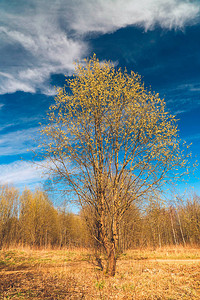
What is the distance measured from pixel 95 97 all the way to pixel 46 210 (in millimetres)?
28295

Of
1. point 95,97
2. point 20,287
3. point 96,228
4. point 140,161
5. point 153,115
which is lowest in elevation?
point 20,287

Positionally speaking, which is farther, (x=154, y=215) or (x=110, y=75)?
(x=110, y=75)

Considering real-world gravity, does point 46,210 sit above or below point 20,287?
above

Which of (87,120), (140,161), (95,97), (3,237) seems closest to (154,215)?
(140,161)

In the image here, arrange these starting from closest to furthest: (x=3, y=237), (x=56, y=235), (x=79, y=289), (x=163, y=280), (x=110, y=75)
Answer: (x=79, y=289) < (x=163, y=280) < (x=110, y=75) < (x=3, y=237) < (x=56, y=235)

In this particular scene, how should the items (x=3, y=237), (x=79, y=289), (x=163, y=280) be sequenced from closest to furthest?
(x=79, y=289) < (x=163, y=280) < (x=3, y=237)

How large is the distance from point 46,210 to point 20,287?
87.0 feet

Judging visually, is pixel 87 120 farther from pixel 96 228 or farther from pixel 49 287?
pixel 49 287

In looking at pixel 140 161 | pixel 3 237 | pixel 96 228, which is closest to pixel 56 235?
pixel 3 237

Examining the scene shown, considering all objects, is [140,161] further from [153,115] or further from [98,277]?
[98,277]

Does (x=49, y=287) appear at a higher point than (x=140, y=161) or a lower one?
lower

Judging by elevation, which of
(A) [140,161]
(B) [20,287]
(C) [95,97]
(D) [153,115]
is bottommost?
(B) [20,287]

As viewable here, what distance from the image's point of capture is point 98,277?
8.15m

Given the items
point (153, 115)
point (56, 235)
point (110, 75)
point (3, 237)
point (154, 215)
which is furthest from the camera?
point (56, 235)
